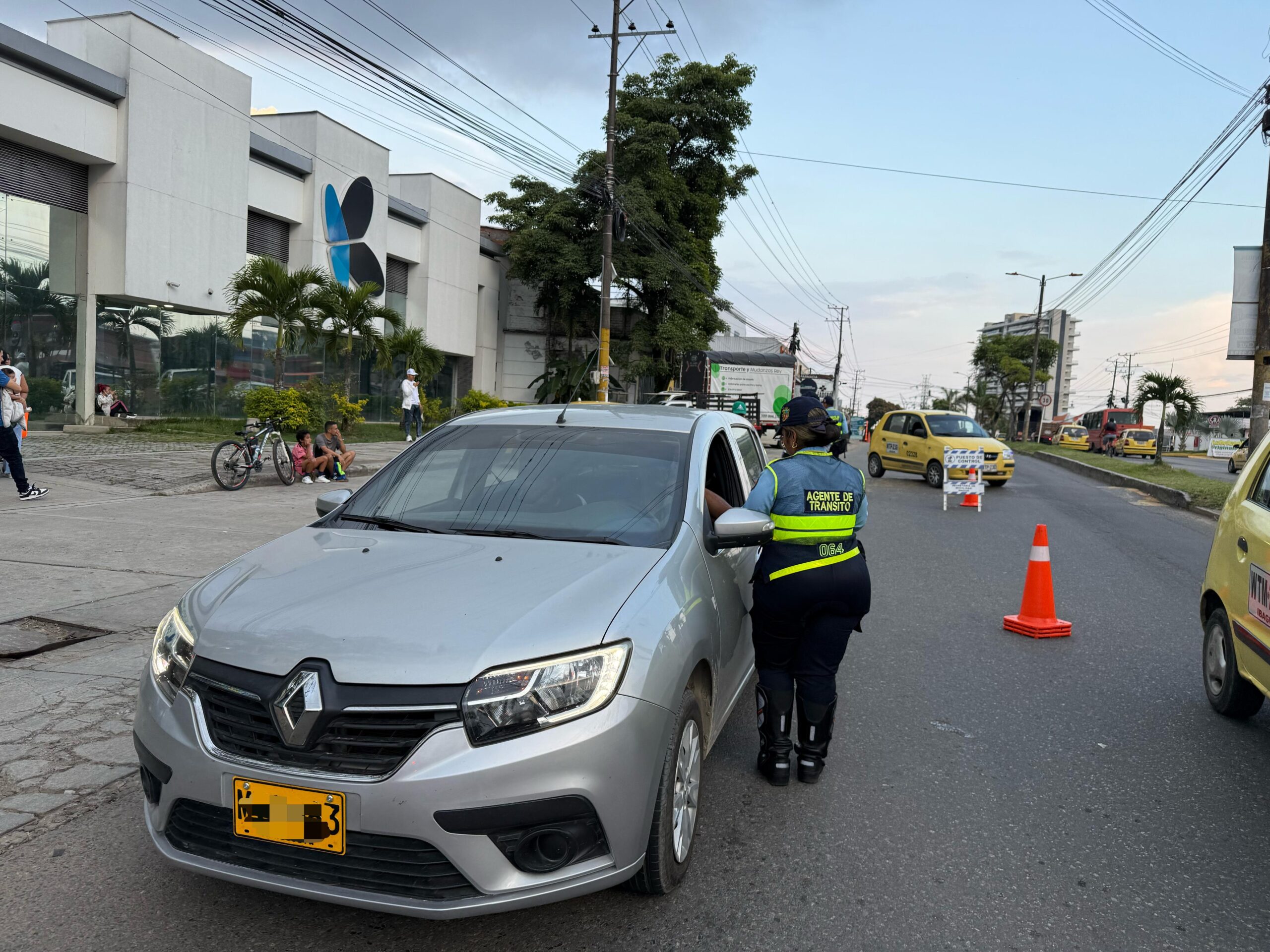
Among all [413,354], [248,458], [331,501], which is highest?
[413,354]

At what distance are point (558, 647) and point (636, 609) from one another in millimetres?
345

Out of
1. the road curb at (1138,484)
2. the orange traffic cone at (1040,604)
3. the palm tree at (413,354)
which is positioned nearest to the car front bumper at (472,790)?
the orange traffic cone at (1040,604)

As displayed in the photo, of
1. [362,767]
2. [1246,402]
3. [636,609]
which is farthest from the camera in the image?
[1246,402]

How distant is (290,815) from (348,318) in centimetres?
2253

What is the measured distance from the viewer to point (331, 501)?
428cm

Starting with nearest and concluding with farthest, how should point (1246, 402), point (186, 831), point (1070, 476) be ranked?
point (186, 831)
point (1070, 476)
point (1246, 402)

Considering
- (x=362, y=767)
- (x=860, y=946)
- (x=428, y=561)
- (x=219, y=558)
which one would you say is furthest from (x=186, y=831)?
(x=219, y=558)

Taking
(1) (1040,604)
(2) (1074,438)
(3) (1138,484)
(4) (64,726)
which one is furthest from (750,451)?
(2) (1074,438)

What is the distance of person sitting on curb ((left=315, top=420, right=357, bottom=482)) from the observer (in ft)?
51.3

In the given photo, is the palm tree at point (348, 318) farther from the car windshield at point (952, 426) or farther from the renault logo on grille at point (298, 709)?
the renault logo on grille at point (298, 709)

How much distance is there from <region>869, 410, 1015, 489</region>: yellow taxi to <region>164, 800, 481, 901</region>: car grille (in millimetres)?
17553

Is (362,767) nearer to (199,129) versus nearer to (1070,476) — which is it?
(199,129)

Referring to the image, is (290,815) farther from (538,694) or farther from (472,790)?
(538,694)

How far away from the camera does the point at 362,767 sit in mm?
2465
